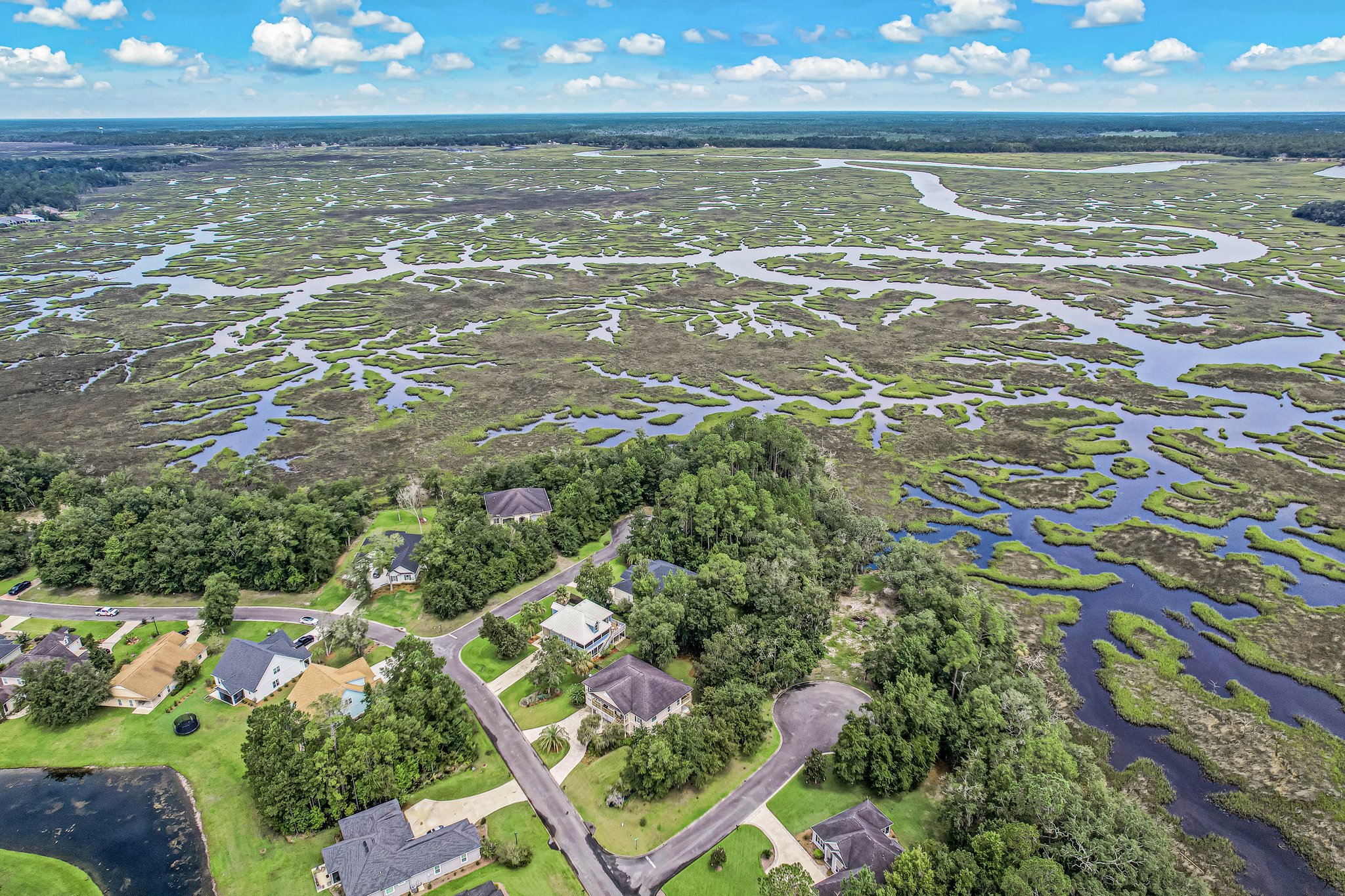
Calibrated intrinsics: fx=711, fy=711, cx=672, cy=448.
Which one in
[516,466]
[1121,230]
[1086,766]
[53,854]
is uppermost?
[1121,230]

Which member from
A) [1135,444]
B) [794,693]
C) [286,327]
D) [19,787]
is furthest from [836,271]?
[19,787]

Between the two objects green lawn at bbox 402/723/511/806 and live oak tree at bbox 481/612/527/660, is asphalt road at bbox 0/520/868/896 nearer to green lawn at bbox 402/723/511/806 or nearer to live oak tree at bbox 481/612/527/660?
green lawn at bbox 402/723/511/806

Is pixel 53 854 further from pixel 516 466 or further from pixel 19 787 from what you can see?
pixel 516 466

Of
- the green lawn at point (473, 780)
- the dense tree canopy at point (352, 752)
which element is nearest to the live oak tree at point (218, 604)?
the dense tree canopy at point (352, 752)

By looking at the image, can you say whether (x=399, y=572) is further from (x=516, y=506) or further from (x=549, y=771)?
(x=549, y=771)

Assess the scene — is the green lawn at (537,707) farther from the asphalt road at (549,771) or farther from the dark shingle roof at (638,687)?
the dark shingle roof at (638,687)


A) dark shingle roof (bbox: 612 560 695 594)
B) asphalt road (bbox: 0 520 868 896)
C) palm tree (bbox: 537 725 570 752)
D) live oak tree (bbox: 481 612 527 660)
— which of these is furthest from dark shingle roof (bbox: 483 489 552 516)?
palm tree (bbox: 537 725 570 752)
